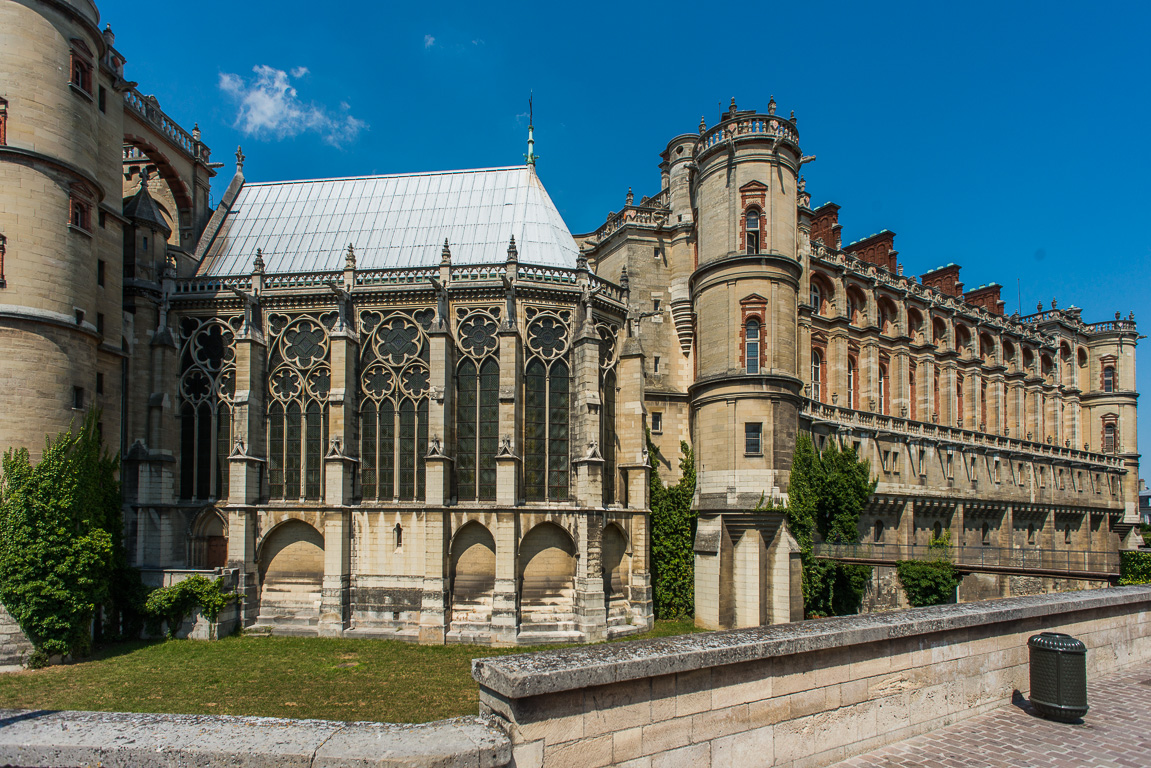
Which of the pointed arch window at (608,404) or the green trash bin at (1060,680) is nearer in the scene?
the green trash bin at (1060,680)

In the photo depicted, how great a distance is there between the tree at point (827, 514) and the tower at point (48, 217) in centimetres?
2561

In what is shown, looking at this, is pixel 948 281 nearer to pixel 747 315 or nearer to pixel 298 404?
pixel 747 315

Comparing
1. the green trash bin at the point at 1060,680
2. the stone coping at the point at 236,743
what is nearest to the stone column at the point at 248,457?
the stone coping at the point at 236,743

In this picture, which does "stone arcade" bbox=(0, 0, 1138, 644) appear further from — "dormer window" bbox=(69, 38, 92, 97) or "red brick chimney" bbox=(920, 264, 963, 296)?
"red brick chimney" bbox=(920, 264, 963, 296)

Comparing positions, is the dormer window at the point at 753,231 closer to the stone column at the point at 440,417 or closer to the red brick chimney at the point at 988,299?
the stone column at the point at 440,417

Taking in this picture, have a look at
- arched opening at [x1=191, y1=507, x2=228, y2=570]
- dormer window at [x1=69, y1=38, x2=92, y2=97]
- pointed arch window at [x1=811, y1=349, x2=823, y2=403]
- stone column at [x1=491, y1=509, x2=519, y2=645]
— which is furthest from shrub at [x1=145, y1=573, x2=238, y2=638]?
pointed arch window at [x1=811, y1=349, x2=823, y2=403]

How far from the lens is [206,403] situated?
27297 millimetres

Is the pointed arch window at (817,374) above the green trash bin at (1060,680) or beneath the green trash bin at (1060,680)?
above

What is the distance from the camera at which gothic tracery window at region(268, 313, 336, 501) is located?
Result: 2664cm

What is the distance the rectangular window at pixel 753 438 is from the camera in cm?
2680

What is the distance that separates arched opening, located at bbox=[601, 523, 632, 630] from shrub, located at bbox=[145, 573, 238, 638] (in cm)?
1411

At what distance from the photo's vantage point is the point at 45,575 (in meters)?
20.2

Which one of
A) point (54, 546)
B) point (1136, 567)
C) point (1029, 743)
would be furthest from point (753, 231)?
point (1136, 567)

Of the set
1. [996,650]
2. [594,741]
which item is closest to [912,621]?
[996,650]
